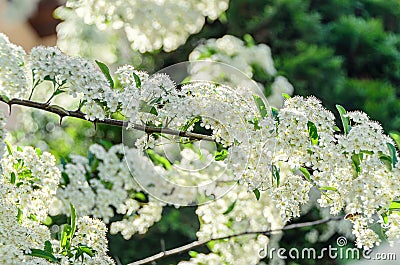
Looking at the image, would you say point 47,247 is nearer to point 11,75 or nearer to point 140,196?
point 11,75

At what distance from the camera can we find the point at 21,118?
2.39 metres

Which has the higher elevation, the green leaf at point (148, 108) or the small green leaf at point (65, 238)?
the green leaf at point (148, 108)

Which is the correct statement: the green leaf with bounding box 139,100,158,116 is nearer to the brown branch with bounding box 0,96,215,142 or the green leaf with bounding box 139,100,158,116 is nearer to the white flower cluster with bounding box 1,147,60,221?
the brown branch with bounding box 0,96,215,142

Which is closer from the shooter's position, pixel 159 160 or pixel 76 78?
pixel 76 78

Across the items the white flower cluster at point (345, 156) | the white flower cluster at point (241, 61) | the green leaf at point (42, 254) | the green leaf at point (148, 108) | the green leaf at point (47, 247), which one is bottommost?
the green leaf at point (42, 254)

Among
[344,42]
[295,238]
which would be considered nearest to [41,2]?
[344,42]

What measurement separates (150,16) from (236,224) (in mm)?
696

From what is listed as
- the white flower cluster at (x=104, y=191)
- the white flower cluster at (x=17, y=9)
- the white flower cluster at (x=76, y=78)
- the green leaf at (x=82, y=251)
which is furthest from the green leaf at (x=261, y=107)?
the white flower cluster at (x=17, y=9)

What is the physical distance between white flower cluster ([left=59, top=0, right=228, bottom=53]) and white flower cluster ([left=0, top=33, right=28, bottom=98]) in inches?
31.3

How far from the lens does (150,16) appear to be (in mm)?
2002

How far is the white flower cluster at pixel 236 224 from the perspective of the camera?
65.0 inches

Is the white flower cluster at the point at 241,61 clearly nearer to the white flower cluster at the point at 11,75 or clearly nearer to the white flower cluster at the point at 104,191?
the white flower cluster at the point at 104,191

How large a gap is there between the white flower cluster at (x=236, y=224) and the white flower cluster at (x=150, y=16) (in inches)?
22.8

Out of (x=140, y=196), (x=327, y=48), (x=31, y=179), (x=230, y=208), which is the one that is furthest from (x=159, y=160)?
(x=327, y=48)
